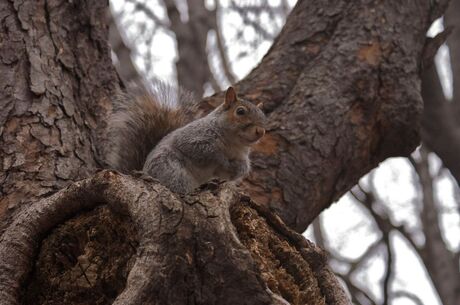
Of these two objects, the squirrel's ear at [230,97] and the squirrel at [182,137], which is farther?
the squirrel's ear at [230,97]

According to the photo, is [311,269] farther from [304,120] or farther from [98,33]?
[98,33]

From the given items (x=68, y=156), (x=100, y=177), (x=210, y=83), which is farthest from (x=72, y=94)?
(x=210, y=83)

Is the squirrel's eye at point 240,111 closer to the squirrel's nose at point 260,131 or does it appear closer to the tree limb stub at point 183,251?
the squirrel's nose at point 260,131

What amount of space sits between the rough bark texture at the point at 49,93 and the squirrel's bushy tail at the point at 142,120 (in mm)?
73

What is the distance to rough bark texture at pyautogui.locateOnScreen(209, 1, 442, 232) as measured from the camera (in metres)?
2.30

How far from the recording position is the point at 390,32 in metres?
2.65

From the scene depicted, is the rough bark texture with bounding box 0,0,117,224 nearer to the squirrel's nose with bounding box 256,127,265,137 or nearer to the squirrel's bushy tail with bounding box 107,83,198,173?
the squirrel's bushy tail with bounding box 107,83,198,173

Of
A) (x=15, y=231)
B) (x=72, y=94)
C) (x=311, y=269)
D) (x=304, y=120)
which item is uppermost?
(x=72, y=94)

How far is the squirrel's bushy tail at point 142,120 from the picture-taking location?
237cm

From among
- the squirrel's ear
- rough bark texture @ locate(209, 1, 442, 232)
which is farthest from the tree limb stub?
the squirrel's ear

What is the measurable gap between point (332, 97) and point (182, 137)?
60cm

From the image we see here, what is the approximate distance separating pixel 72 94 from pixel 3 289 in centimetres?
83

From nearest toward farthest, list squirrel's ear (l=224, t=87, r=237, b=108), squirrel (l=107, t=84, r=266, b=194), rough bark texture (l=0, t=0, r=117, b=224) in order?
rough bark texture (l=0, t=0, r=117, b=224), squirrel (l=107, t=84, r=266, b=194), squirrel's ear (l=224, t=87, r=237, b=108)

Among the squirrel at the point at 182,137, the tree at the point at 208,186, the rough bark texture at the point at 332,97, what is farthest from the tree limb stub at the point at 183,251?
the squirrel at the point at 182,137
